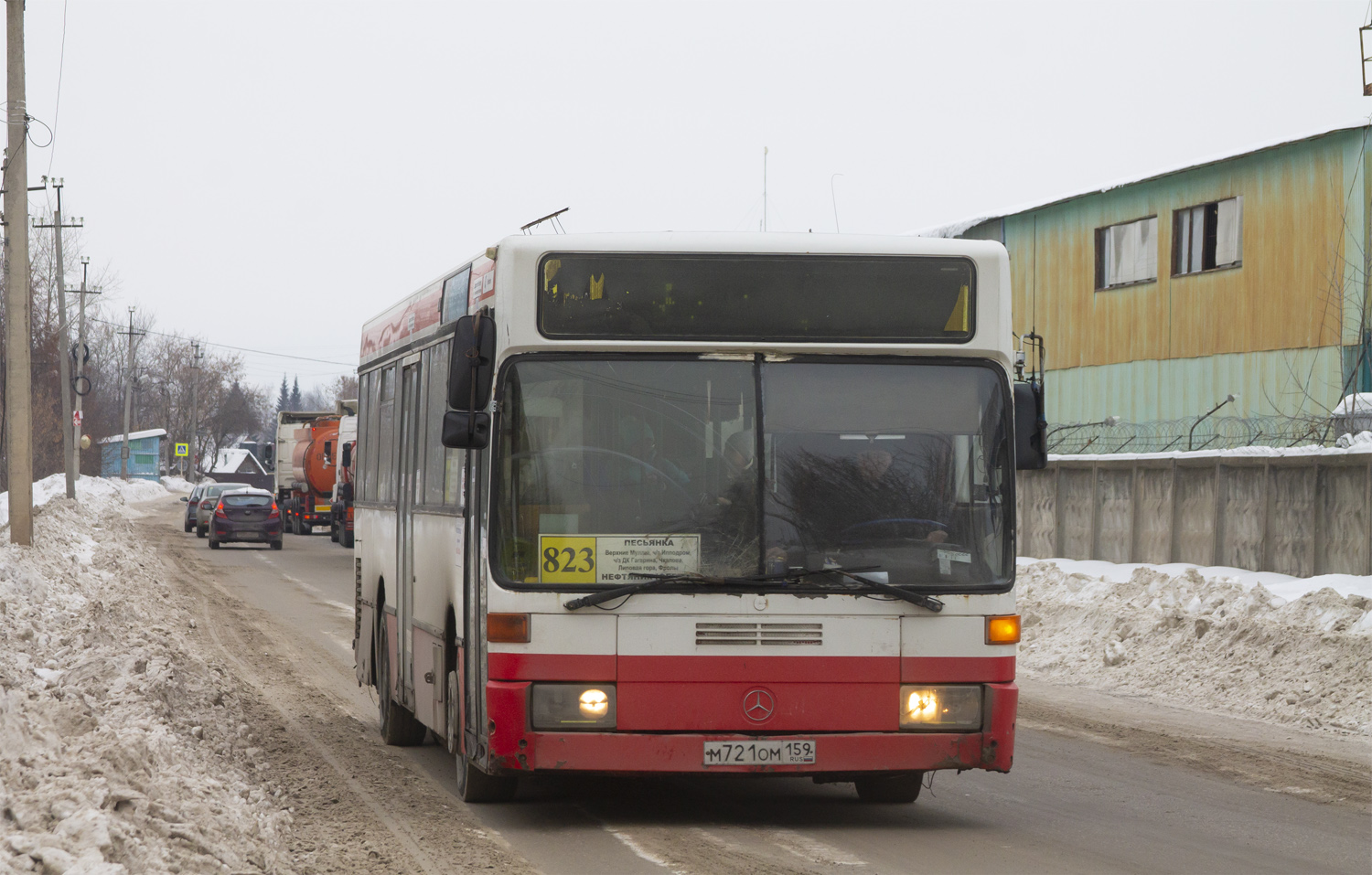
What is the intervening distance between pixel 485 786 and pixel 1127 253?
2319 cm

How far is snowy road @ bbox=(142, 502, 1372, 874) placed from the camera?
284 inches

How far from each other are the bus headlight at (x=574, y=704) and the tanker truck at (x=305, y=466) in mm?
43142

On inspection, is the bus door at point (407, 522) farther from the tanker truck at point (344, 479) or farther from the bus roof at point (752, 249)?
the tanker truck at point (344, 479)

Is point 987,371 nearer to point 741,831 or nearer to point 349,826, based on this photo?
point 741,831

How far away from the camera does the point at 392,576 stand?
10766mm

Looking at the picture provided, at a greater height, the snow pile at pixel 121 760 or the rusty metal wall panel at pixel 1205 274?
the rusty metal wall panel at pixel 1205 274

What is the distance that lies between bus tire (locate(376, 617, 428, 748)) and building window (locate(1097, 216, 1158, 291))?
67.4ft

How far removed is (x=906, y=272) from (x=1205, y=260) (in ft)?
68.8

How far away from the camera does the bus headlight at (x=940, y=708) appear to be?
7566 millimetres

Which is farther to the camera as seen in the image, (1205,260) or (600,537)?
(1205,260)

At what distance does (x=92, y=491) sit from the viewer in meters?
69.4

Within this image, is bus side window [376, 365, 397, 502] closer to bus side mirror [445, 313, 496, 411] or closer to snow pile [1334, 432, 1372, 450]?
bus side mirror [445, 313, 496, 411]

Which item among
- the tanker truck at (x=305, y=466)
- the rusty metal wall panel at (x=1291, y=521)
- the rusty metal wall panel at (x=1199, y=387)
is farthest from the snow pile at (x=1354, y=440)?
the tanker truck at (x=305, y=466)

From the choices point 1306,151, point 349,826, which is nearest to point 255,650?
point 349,826
